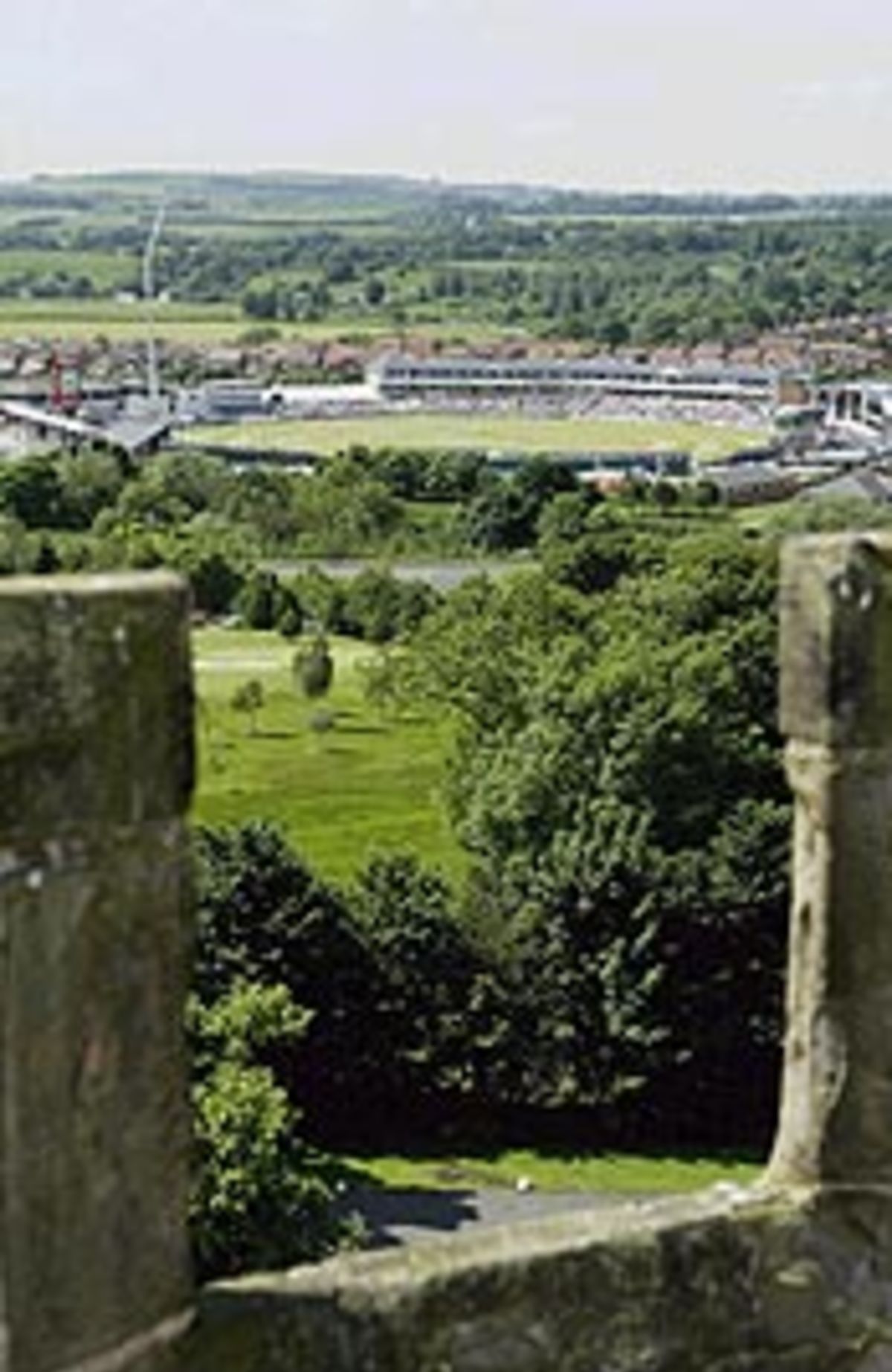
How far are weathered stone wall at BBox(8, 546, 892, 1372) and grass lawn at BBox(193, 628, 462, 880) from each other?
48249 mm

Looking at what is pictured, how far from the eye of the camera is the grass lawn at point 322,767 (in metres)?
63.3

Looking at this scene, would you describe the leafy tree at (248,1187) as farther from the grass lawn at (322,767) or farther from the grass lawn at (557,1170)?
the grass lawn at (322,767)

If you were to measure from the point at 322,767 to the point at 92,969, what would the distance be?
66.2m

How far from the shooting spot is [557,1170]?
3906 cm

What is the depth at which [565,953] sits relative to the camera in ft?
140

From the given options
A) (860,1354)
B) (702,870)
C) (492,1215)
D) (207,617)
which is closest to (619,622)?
(702,870)

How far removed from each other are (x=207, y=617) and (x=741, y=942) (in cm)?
5229

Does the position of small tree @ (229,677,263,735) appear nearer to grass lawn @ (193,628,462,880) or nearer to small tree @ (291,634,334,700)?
grass lawn @ (193,628,462,880)

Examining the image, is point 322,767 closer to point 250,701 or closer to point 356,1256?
point 250,701

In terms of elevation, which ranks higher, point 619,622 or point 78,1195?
point 78,1195

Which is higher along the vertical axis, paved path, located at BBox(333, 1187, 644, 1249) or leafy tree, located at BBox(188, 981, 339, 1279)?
leafy tree, located at BBox(188, 981, 339, 1279)

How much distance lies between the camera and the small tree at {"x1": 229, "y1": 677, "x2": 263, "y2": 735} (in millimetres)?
76656

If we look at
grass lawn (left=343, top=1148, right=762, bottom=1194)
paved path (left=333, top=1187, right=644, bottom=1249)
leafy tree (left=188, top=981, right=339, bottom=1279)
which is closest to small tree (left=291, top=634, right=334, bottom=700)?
grass lawn (left=343, top=1148, right=762, bottom=1194)

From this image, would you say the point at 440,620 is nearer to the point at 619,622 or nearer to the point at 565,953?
the point at 619,622
